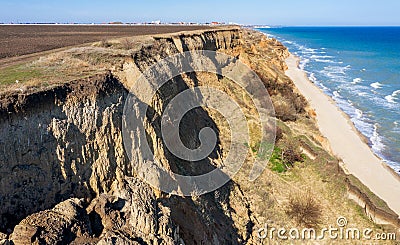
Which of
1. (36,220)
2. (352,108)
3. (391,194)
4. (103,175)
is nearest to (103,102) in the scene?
(103,175)

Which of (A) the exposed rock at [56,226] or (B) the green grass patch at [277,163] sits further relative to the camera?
(B) the green grass patch at [277,163]

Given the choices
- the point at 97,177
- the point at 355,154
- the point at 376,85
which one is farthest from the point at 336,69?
the point at 97,177

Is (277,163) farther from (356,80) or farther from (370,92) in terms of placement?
(356,80)

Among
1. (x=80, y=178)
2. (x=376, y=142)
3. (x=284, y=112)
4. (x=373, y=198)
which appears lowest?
(x=376, y=142)

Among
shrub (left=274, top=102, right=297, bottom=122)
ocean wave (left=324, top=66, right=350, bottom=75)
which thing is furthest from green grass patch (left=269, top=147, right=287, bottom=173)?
ocean wave (left=324, top=66, right=350, bottom=75)

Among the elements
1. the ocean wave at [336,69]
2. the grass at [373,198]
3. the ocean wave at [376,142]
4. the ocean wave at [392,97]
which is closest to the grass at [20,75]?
the grass at [373,198]

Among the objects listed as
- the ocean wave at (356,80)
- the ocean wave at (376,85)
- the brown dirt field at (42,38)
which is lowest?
the ocean wave at (376,85)

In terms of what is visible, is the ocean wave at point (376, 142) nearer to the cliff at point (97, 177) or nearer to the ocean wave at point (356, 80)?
the cliff at point (97, 177)
